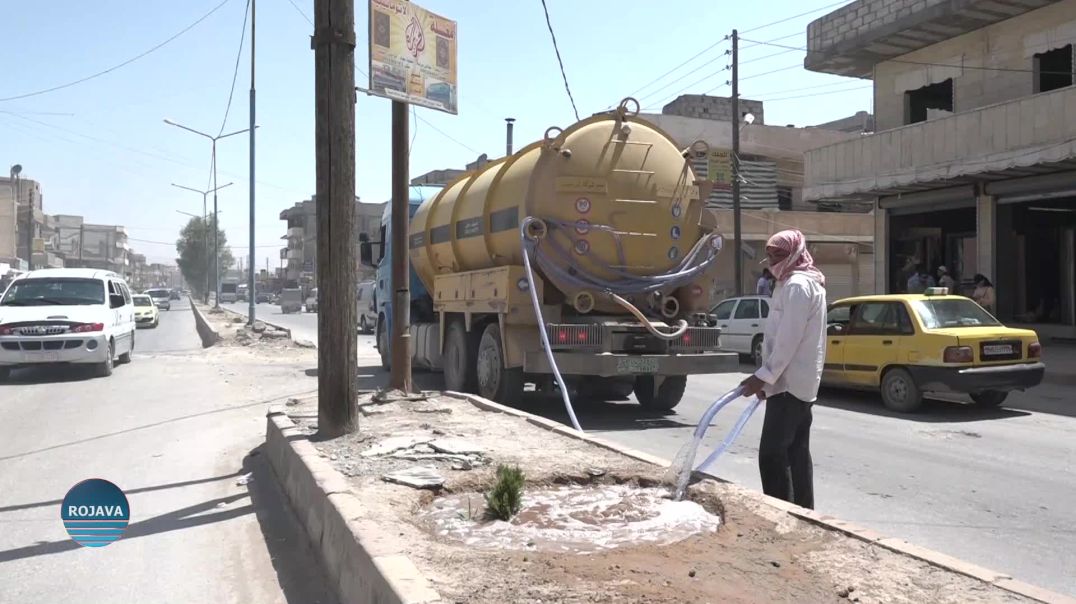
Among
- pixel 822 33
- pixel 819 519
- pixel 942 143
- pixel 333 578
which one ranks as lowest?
pixel 333 578

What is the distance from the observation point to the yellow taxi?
32.8 ft

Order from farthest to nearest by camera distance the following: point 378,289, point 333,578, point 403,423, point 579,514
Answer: point 378,289 < point 403,423 < point 579,514 < point 333,578

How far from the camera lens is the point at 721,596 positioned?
332 cm

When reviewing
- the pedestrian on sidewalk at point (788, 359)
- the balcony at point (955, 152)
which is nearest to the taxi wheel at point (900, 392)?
the pedestrian on sidewalk at point (788, 359)

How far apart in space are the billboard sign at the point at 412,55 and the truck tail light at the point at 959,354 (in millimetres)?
6664

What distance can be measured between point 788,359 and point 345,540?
248 cm

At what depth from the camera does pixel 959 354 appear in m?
9.98

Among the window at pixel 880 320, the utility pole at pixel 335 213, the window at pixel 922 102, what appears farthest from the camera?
the window at pixel 922 102

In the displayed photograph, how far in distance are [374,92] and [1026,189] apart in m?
14.3

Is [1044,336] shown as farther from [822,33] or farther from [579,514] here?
[579,514]

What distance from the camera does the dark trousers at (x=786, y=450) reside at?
14.9ft

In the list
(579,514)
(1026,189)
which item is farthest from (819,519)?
(1026,189)

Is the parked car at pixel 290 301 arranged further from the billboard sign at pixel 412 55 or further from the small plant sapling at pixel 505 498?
the small plant sapling at pixel 505 498

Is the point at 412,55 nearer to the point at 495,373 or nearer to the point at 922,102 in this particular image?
the point at 495,373
